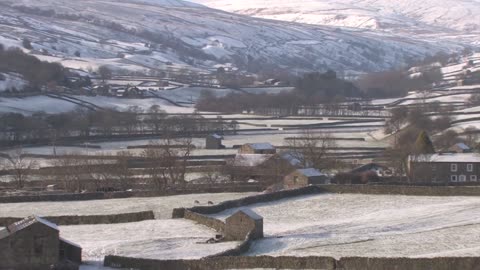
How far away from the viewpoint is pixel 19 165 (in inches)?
2238

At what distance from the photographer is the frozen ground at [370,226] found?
30.6 m

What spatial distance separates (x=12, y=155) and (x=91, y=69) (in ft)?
252

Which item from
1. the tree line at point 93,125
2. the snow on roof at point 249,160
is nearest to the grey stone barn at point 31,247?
the snow on roof at point 249,160

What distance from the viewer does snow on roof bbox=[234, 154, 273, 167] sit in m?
57.9

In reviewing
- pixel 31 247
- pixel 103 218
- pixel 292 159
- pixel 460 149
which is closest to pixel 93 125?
pixel 292 159

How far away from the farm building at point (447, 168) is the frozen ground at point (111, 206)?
47.0 ft

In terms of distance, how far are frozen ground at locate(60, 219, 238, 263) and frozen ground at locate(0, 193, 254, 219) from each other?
3.34 metres

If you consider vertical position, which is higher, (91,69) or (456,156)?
(91,69)

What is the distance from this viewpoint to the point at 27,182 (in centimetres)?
5366

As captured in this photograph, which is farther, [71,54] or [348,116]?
[71,54]

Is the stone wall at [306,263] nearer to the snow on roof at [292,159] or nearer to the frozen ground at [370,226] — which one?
the frozen ground at [370,226]

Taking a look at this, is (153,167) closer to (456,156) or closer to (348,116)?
(456,156)

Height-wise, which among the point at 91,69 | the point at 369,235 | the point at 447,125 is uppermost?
the point at 91,69

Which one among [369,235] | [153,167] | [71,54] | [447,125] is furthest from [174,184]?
[71,54]
